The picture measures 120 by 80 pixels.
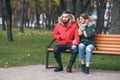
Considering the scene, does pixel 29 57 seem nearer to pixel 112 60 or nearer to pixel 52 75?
pixel 112 60

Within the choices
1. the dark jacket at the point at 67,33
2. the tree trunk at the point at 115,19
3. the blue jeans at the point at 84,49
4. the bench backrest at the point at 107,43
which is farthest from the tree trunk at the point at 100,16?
the blue jeans at the point at 84,49

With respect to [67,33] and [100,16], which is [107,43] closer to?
[67,33]

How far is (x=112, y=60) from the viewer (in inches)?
548

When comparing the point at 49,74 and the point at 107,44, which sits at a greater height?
the point at 107,44

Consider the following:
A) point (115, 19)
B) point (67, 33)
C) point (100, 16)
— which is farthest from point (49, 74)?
point (100, 16)

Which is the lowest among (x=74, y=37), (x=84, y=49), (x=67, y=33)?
(x=84, y=49)

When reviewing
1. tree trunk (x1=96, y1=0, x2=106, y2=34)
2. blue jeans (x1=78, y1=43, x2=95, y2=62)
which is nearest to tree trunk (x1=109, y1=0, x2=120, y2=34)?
blue jeans (x1=78, y1=43, x2=95, y2=62)

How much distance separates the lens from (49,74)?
10633mm

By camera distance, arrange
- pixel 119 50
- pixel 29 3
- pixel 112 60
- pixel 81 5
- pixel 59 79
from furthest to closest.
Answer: pixel 29 3 → pixel 81 5 → pixel 112 60 → pixel 119 50 → pixel 59 79

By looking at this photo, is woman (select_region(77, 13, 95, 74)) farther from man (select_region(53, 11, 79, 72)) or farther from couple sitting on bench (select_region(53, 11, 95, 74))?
man (select_region(53, 11, 79, 72))

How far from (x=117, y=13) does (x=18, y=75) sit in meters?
7.03

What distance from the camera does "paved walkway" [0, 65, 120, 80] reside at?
10070 mm

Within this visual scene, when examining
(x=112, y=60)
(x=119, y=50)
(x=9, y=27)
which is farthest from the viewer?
(x=9, y=27)

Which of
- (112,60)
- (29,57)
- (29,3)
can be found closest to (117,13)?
(112,60)
